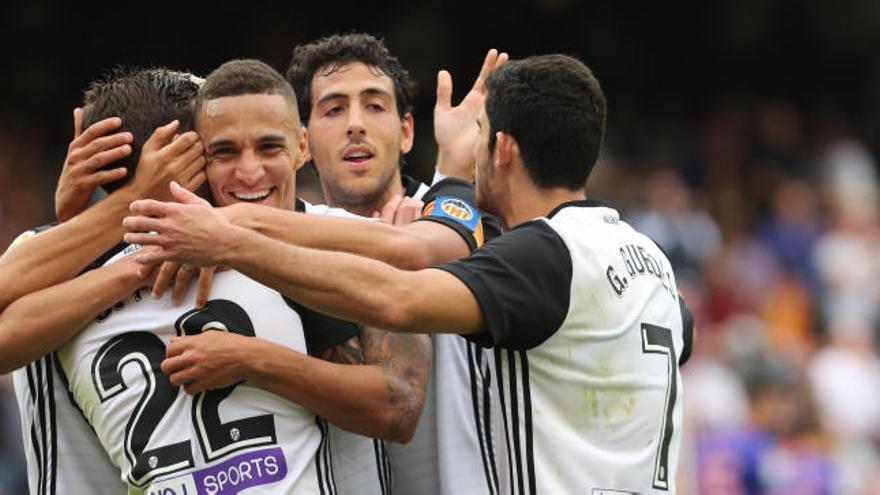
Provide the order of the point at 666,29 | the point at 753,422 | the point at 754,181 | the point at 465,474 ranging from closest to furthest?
1. the point at 465,474
2. the point at 753,422
3. the point at 754,181
4. the point at 666,29

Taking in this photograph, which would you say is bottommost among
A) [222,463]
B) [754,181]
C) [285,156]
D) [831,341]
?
[222,463]

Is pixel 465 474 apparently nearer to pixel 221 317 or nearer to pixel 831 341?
pixel 221 317

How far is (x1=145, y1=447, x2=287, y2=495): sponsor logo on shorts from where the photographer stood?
4871 mm

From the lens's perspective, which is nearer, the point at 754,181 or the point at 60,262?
the point at 60,262

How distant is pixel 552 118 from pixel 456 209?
19.1 inches

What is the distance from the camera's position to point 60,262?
203 inches

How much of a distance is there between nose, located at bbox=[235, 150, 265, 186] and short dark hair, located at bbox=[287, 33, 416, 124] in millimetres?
1581

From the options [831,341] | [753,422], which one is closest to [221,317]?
[753,422]

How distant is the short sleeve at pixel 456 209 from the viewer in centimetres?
557

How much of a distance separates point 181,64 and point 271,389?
11426 mm

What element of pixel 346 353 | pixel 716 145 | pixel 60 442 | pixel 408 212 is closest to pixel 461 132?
pixel 408 212

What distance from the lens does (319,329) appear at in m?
5.17

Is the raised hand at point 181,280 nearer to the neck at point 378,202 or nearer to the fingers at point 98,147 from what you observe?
the fingers at point 98,147

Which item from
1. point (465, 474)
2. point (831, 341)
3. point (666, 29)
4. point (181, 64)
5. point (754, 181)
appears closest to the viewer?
point (465, 474)
